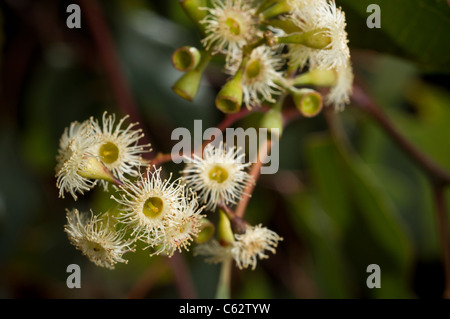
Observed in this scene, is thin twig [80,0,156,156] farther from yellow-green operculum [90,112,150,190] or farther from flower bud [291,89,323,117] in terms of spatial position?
flower bud [291,89,323,117]

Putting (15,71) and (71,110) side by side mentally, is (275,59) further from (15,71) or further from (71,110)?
(15,71)

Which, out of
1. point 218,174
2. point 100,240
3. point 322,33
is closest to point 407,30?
point 322,33

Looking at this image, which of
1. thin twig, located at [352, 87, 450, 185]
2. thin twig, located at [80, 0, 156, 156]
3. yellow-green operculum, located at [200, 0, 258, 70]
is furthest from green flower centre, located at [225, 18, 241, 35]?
thin twig, located at [80, 0, 156, 156]

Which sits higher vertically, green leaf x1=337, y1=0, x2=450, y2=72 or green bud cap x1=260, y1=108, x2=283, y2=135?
green leaf x1=337, y1=0, x2=450, y2=72

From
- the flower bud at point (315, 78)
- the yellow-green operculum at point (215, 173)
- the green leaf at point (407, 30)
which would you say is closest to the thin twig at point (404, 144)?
the green leaf at point (407, 30)
